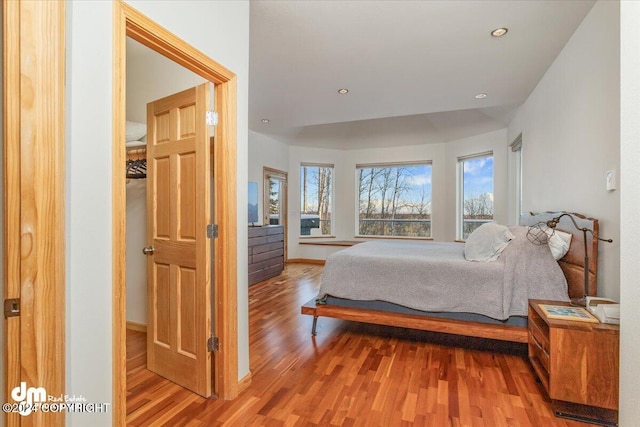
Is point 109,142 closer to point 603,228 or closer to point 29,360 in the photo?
point 29,360

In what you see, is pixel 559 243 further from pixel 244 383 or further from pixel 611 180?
pixel 244 383

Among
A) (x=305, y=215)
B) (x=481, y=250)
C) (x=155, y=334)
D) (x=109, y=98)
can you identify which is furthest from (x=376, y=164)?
(x=109, y=98)

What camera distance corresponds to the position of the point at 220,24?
1853 millimetres

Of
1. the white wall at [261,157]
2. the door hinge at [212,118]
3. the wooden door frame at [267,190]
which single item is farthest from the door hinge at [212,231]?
the wooden door frame at [267,190]

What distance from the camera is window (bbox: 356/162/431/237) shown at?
672 centimetres

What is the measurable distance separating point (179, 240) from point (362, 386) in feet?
5.18

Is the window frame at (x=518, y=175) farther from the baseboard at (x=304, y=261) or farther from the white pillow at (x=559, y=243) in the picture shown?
the baseboard at (x=304, y=261)

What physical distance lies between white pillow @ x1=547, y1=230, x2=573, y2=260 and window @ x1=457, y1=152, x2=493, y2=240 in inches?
131

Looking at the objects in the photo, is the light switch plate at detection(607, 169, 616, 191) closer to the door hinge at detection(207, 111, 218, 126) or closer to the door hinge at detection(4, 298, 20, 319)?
the door hinge at detection(207, 111, 218, 126)

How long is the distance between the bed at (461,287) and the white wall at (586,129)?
12cm

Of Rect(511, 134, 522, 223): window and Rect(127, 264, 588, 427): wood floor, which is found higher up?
Rect(511, 134, 522, 223): window

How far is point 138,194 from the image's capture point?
9.53ft

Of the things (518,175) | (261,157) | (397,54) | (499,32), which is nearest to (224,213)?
(397,54)

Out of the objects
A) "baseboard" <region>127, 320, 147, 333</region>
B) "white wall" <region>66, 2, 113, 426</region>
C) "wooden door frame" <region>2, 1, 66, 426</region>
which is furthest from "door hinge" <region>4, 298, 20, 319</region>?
"baseboard" <region>127, 320, 147, 333</region>
